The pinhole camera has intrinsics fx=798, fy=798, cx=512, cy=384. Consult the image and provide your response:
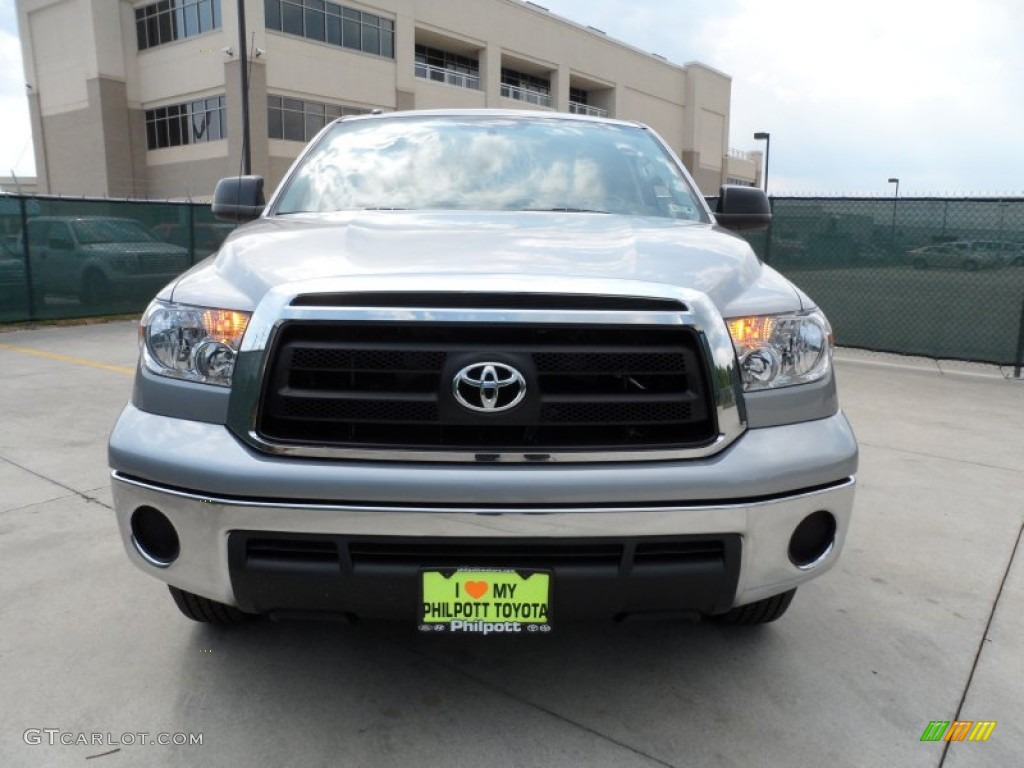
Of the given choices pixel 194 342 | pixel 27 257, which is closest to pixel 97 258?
pixel 27 257

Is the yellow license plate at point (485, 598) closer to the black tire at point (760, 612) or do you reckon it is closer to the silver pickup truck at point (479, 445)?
the silver pickup truck at point (479, 445)

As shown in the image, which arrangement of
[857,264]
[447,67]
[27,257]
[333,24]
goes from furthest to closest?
[447,67], [333,24], [27,257], [857,264]

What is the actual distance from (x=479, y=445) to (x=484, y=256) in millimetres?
538

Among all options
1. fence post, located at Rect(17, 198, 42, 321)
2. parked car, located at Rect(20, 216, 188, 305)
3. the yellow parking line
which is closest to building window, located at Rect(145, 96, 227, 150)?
parked car, located at Rect(20, 216, 188, 305)

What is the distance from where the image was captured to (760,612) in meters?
2.71

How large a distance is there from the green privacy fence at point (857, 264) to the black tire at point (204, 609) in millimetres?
8475

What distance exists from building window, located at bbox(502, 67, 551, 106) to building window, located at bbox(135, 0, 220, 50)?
16.6m

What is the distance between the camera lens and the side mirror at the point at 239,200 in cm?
354

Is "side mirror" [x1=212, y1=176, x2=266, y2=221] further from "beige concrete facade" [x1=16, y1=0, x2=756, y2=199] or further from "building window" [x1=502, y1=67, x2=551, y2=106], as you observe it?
"building window" [x1=502, y1=67, x2=551, y2=106]

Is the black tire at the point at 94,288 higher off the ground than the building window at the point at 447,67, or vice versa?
the building window at the point at 447,67

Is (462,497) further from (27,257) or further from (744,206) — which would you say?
(27,257)

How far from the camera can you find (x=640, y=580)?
80.0 inches

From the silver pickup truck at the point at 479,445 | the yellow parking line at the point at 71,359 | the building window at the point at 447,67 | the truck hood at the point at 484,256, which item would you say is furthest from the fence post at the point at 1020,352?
the building window at the point at 447,67

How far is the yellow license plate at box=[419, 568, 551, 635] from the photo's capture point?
202 cm
